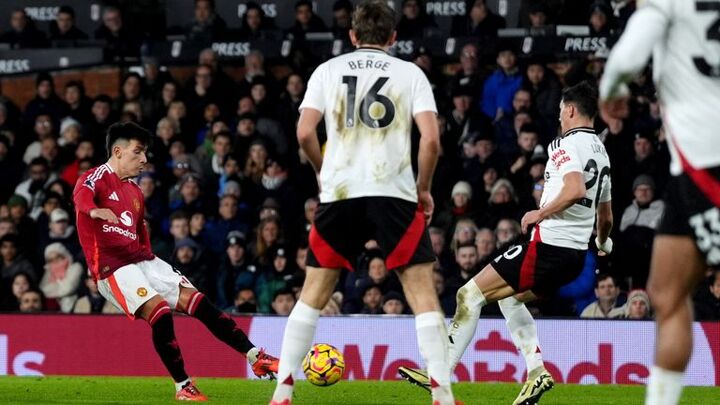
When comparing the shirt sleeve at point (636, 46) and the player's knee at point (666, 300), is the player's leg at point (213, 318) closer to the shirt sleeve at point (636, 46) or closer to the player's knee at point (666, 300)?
the player's knee at point (666, 300)

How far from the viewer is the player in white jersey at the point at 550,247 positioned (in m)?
9.07

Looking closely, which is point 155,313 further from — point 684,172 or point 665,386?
point 684,172

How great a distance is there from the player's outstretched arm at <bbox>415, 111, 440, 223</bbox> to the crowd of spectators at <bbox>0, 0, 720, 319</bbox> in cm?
647

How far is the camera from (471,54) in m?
16.1

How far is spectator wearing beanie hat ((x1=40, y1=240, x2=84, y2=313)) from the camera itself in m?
15.3

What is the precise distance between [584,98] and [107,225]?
3.58 m

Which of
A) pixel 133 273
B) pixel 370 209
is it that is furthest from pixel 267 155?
pixel 370 209

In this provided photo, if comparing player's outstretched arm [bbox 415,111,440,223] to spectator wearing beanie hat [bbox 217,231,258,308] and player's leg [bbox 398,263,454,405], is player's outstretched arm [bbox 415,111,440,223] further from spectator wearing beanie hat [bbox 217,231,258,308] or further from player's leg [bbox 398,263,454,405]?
spectator wearing beanie hat [bbox 217,231,258,308]

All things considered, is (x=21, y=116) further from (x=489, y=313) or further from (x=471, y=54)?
(x=489, y=313)

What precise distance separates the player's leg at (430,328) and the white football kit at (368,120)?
0.41 meters

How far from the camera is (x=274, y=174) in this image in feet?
52.6

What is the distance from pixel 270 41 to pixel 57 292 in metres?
4.19

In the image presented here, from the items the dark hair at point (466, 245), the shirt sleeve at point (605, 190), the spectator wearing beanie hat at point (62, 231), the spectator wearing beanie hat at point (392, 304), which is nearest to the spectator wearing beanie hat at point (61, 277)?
the spectator wearing beanie hat at point (62, 231)

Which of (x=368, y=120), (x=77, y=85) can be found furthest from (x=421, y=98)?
(x=77, y=85)
